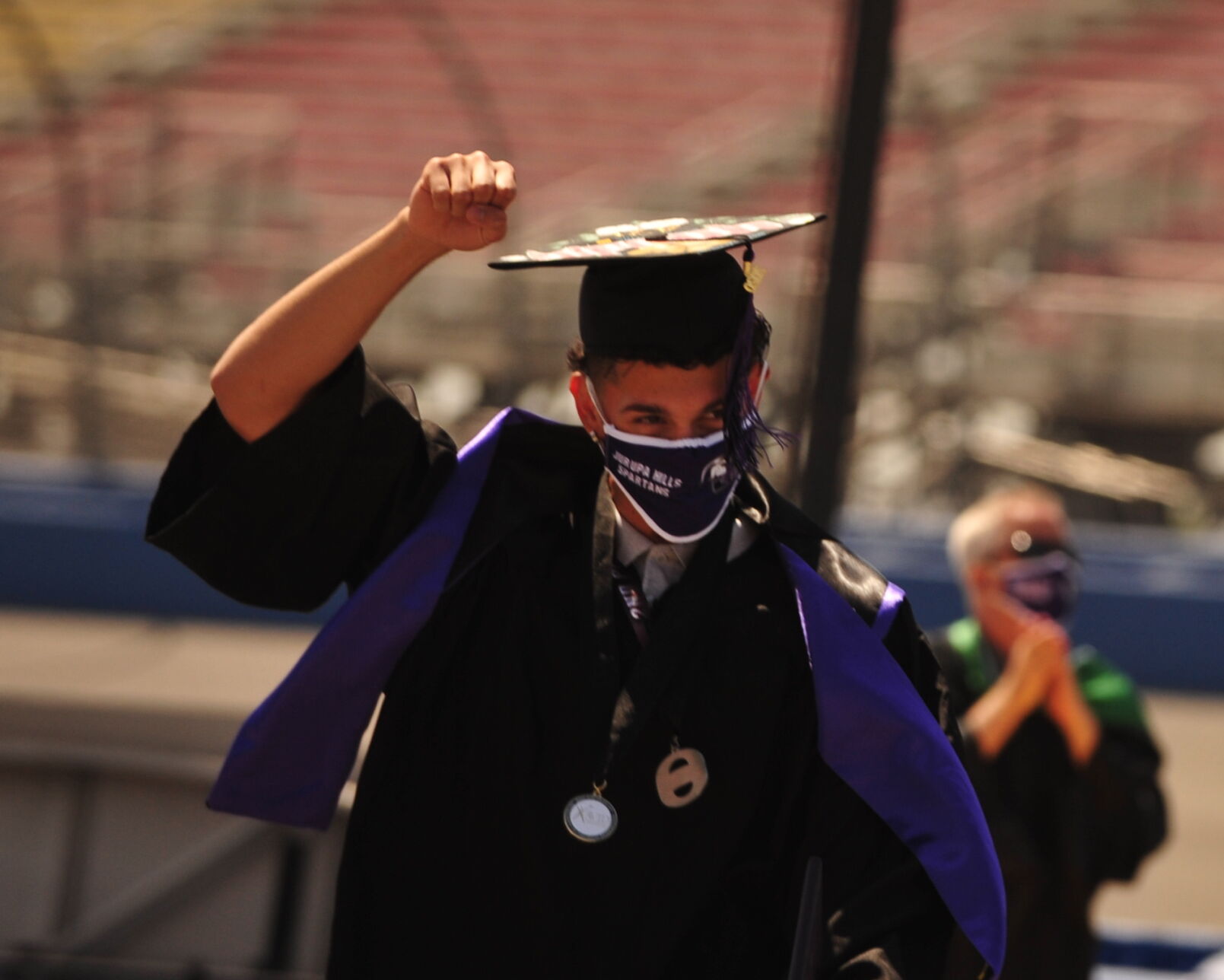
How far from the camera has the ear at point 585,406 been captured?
202 centimetres

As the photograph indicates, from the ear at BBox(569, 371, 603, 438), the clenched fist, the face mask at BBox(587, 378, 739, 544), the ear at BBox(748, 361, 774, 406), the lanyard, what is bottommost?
the lanyard

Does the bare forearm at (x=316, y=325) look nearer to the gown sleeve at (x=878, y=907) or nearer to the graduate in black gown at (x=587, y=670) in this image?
the graduate in black gown at (x=587, y=670)

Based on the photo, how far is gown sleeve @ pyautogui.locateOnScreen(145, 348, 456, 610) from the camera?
194 centimetres

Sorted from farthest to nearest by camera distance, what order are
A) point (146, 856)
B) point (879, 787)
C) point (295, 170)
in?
1. point (295, 170)
2. point (146, 856)
3. point (879, 787)

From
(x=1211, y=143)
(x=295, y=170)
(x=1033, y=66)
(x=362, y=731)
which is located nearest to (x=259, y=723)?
(x=362, y=731)

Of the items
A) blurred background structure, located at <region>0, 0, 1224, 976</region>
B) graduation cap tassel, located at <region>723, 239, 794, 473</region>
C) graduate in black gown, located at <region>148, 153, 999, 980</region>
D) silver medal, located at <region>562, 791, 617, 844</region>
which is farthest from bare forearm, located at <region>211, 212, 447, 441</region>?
blurred background structure, located at <region>0, 0, 1224, 976</region>

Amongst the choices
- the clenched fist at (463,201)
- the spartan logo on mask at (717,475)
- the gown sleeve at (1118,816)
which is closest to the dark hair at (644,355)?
the spartan logo on mask at (717,475)

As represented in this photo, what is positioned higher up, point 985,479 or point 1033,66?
point 1033,66

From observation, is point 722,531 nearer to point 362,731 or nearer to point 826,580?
point 826,580

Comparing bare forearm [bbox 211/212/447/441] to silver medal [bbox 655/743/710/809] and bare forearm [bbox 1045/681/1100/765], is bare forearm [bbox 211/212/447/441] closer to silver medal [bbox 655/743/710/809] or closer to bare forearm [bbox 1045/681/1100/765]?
silver medal [bbox 655/743/710/809]

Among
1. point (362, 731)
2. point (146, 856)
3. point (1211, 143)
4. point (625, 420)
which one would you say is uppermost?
point (1211, 143)

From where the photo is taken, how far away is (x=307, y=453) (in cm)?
193

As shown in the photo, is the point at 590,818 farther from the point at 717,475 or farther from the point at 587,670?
the point at 717,475

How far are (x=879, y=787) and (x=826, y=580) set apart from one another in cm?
24
